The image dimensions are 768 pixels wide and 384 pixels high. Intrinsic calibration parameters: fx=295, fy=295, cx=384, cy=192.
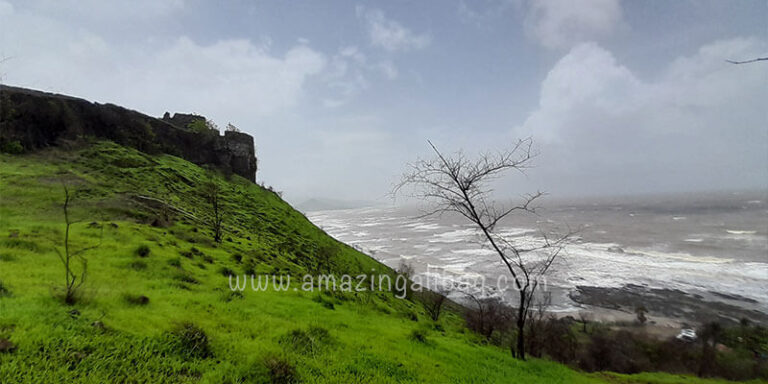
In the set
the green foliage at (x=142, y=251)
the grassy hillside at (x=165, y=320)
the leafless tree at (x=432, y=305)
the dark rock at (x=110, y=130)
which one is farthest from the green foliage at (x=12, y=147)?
the leafless tree at (x=432, y=305)

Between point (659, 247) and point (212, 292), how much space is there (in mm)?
80685

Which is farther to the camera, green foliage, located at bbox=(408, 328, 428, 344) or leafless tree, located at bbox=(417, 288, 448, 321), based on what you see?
leafless tree, located at bbox=(417, 288, 448, 321)

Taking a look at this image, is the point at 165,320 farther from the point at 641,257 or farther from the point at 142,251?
the point at 641,257

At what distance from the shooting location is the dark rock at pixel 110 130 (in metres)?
21.3

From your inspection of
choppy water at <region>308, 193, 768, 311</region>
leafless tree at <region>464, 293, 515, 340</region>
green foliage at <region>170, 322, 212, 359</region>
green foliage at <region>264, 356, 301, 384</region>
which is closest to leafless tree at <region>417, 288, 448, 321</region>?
leafless tree at <region>464, 293, 515, 340</region>

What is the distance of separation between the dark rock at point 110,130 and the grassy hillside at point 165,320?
255 inches

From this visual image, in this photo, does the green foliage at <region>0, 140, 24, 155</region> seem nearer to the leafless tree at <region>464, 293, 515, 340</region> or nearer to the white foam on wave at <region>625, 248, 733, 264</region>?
the leafless tree at <region>464, 293, 515, 340</region>

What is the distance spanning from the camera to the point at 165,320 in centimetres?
553

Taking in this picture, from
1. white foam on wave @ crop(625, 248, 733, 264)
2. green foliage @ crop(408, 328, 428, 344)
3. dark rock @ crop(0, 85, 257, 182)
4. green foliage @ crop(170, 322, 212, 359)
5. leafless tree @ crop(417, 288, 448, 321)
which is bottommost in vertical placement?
leafless tree @ crop(417, 288, 448, 321)

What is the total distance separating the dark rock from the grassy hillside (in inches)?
255

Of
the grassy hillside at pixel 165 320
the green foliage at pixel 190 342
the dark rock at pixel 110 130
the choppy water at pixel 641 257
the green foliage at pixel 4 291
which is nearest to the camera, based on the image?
the grassy hillside at pixel 165 320

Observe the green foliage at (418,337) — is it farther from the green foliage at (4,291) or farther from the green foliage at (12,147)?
the green foliage at (12,147)

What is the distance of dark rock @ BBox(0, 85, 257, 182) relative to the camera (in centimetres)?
2134

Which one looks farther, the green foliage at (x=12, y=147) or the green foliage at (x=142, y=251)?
the green foliage at (x=12, y=147)
